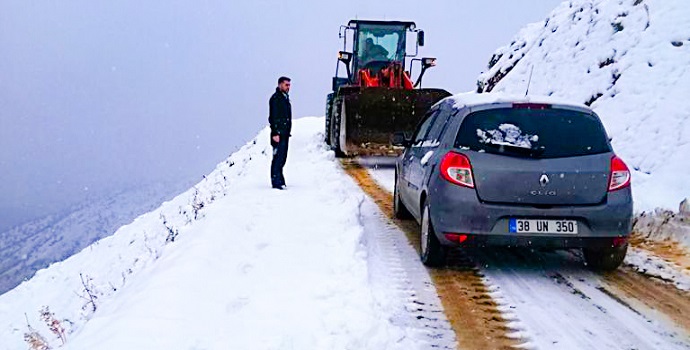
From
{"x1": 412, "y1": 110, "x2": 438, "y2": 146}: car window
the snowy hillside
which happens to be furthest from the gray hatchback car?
the snowy hillside

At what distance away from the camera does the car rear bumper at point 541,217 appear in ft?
16.0

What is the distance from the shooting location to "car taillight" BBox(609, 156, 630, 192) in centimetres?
495

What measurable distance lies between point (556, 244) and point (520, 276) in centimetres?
53

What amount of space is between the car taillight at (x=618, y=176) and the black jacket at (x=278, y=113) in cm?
553

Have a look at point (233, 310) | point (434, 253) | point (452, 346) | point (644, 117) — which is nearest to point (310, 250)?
point (434, 253)

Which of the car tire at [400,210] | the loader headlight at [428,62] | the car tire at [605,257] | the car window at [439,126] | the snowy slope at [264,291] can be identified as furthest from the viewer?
the loader headlight at [428,62]

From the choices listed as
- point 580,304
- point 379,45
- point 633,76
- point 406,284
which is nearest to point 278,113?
point 406,284

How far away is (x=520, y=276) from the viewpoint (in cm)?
526

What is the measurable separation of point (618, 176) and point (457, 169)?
137 cm

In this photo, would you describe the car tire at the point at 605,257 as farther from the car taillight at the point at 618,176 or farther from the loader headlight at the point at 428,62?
the loader headlight at the point at 428,62

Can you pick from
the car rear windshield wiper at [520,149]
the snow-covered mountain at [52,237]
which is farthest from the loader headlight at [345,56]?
the snow-covered mountain at [52,237]

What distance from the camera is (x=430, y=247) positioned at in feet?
17.7

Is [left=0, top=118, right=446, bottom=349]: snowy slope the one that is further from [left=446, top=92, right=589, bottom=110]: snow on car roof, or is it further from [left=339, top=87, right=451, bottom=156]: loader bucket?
[left=339, top=87, right=451, bottom=156]: loader bucket

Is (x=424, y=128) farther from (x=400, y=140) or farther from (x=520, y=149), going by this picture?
(x=520, y=149)
